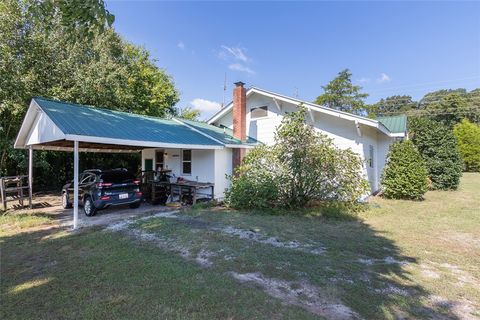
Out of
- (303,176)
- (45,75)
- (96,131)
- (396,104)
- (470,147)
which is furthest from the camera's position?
(396,104)

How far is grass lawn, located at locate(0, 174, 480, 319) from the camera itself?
3.49 meters

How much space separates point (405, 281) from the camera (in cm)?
433

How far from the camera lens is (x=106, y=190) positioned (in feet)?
31.0

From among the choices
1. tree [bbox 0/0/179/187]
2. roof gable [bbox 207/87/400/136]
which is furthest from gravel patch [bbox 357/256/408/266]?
tree [bbox 0/0/179/187]

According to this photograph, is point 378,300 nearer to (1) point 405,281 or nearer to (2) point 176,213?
(1) point 405,281

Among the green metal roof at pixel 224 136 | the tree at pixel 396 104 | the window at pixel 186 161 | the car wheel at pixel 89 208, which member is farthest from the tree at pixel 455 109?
the car wheel at pixel 89 208

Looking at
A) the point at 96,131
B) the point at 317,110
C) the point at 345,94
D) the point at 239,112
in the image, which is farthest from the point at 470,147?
the point at 96,131

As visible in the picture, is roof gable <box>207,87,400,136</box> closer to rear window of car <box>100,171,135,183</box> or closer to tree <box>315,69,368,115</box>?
rear window of car <box>100,171,135,183</box>

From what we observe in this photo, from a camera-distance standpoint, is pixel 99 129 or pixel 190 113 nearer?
pixel 99 129

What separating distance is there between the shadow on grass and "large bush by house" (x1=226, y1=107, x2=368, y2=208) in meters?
3.38

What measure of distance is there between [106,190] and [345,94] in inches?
1515

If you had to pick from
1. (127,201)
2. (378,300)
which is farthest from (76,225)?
(378,300)

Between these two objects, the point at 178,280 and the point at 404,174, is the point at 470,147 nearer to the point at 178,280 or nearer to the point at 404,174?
the point at 404,174

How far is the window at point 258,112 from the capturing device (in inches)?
591
